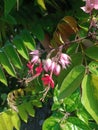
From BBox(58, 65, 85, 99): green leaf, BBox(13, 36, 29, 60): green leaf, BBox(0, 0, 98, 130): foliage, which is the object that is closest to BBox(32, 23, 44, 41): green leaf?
BBox(0, 0, 98, 130): foliage

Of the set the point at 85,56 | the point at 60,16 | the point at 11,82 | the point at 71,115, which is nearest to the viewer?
the point at 85,56

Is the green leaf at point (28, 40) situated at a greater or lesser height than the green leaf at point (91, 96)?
greater

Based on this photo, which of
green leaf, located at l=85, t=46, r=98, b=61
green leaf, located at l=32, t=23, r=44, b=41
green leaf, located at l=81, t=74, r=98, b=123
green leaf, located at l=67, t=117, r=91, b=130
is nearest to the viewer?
green leaf, located at l=81, t=74, r=98, b=123

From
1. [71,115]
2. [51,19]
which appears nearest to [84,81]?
[71,115]

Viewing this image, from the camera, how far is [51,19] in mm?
1516

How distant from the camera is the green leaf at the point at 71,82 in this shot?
88cm

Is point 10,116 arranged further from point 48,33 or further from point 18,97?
point 48,33

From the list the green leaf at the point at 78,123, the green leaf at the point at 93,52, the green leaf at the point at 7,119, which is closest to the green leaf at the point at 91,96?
the green leaf at the point at 93,52

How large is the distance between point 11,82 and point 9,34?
19.2 inches

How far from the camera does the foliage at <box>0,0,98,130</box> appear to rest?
89 centimetres

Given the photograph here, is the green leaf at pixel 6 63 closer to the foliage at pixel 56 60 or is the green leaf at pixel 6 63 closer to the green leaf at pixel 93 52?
the foliage at pixel 56 60

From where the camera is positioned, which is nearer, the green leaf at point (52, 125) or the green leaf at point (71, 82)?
the green leaf at point (71, 82)

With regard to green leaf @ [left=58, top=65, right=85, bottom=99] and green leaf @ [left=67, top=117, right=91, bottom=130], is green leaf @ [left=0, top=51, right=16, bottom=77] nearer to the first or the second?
green leaf @ [left=67, top=117, right=91, bottom=130]

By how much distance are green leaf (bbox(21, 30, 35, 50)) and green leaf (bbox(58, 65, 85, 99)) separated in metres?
0.43
